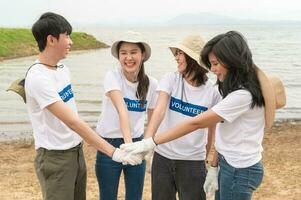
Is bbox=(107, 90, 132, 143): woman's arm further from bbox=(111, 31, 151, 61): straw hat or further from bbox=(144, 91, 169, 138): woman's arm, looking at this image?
bbox=(111, 31, 151, 61): straw hat

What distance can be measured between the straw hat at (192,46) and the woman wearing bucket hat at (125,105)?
0.29 meters

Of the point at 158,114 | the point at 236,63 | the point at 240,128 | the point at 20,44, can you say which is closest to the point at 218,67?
the point at 236,63

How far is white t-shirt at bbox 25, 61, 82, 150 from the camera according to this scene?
114 inches

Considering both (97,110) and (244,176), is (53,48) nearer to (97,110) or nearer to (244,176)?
(244,176)

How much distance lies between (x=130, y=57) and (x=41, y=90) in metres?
0.80

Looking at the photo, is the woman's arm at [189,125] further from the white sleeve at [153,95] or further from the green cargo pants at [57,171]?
the green cargo pants at [57,171]

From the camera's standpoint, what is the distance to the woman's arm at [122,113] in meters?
3.37

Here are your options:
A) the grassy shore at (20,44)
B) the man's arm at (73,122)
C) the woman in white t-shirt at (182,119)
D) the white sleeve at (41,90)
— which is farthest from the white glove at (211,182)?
the grassy shore at (20,44)

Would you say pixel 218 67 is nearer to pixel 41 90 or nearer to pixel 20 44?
pixel 41 90

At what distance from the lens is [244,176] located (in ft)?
9.59

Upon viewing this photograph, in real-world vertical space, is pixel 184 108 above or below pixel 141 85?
below

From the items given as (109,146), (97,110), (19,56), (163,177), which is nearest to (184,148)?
(163,177)

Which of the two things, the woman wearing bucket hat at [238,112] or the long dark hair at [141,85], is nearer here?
the woman wearing bucket hat at [238,112]

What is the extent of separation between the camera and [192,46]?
3.38m
